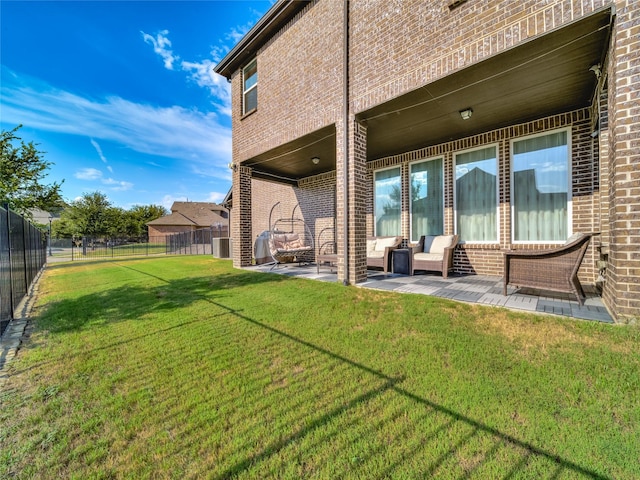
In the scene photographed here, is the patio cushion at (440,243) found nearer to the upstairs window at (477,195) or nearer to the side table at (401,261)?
the upstairs window at (477,195)

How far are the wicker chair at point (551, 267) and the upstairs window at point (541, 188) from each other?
1.78 metres

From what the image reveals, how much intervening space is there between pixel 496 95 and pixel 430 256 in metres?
3.08

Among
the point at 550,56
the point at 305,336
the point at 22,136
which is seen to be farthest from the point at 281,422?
the point at 22,136

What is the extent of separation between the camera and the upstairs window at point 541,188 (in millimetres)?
5152

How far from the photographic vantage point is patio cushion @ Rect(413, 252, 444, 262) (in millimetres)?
5793

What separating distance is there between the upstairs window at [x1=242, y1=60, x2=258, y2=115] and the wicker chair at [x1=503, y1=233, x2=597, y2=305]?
6.94m

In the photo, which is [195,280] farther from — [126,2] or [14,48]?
[14,48]

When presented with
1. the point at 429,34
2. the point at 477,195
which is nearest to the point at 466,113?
the point at 429,34

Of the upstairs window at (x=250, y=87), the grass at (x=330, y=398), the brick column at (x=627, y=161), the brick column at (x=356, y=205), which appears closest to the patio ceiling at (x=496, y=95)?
the brick column at (x=627, y=161)

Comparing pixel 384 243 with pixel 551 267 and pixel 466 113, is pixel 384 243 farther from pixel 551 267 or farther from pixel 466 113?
pixel 551 267

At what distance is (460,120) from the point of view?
5359 millimetres

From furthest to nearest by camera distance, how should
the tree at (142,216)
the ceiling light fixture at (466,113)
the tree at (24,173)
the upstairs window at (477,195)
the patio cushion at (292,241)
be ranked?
the tree at (142,216) → the patio cushion at (292,241) → the tree at (24,173) → the upstairs window at (477,195) → the ceiling light fixture at (466,113)

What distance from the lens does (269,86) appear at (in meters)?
6.93

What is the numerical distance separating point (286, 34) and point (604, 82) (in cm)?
594
